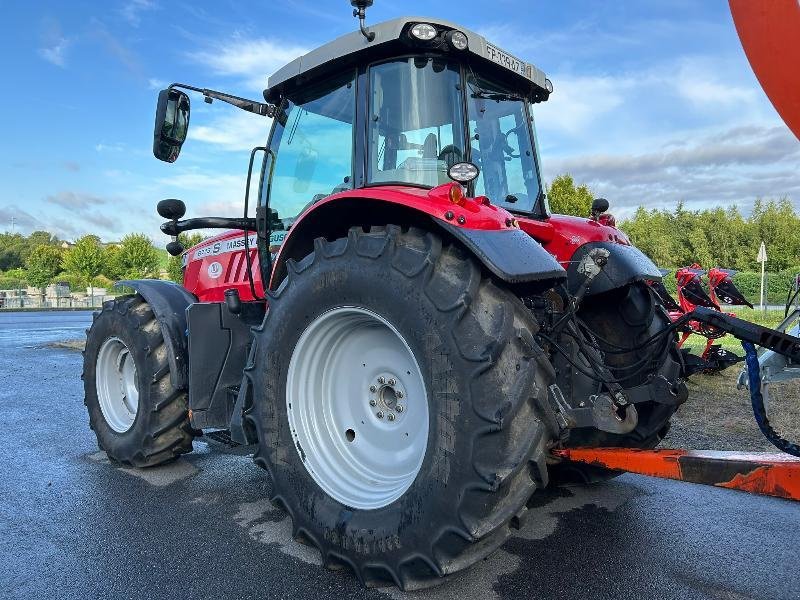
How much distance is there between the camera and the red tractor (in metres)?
2.40

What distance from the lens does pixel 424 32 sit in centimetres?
297

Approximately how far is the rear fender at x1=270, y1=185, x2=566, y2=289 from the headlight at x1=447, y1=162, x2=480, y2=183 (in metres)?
0.10

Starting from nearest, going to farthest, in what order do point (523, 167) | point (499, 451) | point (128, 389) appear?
point (499, 451)
point (523, 167)
point (128, 389)

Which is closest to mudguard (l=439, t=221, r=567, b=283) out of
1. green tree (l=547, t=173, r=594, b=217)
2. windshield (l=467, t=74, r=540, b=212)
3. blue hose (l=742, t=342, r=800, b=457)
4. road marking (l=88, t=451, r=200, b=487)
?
windshield (l=467, t=74, r=540, b=212)

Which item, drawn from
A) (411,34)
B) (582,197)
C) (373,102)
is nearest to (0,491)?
(373,102)

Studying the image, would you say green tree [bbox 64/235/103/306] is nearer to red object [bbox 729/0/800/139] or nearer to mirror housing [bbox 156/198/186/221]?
mirror housing [bbox 156/198/186/221]

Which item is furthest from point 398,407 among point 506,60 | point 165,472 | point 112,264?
point 112,264

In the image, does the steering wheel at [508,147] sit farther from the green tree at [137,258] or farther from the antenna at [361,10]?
the green tree at [137,258]

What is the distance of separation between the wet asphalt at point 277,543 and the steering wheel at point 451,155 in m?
2.00

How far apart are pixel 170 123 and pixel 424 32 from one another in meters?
1.80

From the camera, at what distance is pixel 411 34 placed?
2988mm

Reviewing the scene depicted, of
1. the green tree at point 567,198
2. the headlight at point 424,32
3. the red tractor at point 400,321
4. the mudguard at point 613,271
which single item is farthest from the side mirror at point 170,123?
the green tree at point 567,198

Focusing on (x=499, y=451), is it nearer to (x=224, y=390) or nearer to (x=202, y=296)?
(x=224, y=390)

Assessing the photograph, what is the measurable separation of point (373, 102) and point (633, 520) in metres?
2.78
